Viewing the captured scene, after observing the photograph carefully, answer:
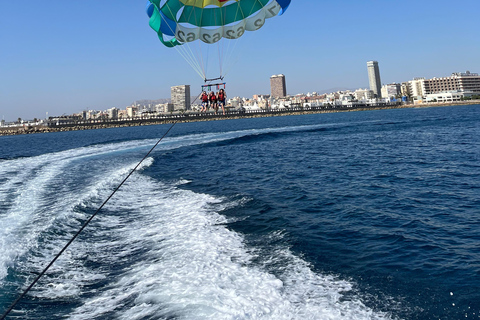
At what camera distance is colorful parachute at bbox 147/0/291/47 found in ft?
53.6

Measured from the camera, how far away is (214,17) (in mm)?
17328

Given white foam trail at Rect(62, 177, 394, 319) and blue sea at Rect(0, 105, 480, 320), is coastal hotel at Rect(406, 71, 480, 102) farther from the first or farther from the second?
white foam trail at Rect(62, 177, 394, 319)

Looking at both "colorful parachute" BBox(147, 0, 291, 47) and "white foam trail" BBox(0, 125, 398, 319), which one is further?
"colorful parachute" BBox(147, 0, 291, 47)

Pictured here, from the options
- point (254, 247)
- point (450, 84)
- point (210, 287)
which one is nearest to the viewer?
point (210, 287)

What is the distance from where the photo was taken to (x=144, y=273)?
20.8ft

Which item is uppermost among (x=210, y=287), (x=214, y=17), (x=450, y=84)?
(x=450, y=84)

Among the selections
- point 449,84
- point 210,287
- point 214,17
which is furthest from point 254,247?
point 449,84

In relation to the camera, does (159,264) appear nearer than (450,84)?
Yes

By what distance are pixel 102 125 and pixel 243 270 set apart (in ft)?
445

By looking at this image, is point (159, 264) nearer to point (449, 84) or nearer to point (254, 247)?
point (254, 247)

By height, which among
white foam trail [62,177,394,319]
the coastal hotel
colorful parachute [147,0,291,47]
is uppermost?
the coastal hotel

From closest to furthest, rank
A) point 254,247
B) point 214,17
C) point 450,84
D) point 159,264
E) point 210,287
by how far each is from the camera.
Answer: point 210,287
point 159,264
point 254,247
point 214,17
point 450,84

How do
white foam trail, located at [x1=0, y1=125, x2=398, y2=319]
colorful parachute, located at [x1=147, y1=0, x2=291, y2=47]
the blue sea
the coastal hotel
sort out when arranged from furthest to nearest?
the coastal hotel → colorful parachute, located at [x1=147, y1=0, x2=291, y2=47] → the blue sea → white foam trail, located at [x1=0, y1=125, x2=398, y2=319]

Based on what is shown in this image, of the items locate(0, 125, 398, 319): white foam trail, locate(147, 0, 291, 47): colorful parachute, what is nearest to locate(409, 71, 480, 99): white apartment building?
locate(147, 0, 291, 47): colorful parachute
